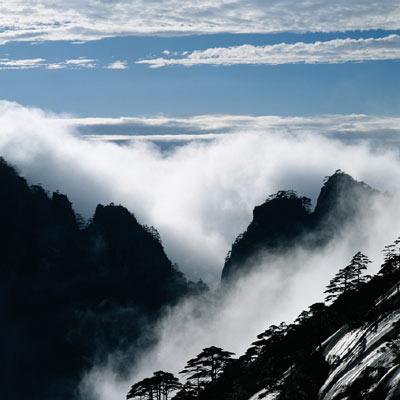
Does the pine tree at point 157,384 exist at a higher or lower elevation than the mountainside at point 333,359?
lower

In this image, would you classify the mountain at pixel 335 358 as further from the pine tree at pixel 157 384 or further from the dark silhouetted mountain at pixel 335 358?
the pine tree at pixel 157 384

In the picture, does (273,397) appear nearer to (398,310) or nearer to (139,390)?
(398,310)

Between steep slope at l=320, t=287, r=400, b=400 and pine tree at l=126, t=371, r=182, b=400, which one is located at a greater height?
steep slope at l=320, t=287, r=400, b=400

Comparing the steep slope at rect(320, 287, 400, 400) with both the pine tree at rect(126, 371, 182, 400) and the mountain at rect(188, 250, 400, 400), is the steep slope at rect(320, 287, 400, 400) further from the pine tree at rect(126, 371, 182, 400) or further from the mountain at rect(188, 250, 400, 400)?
the pine tree at rect(126, 371, 182, 400)

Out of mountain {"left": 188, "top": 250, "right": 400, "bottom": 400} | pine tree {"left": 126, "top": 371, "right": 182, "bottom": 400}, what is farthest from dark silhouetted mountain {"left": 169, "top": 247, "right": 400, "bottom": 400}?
pine tree {"left": 126, "top": 371, "right": 182, "bottom": 400}

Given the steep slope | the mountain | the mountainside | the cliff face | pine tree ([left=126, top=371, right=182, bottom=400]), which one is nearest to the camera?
the steep slope

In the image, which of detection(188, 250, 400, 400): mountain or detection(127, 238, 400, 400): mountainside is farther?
detection(127, 238, 400, 400): mountainside

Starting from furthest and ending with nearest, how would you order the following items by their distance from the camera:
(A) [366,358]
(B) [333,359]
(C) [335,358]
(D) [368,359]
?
(B) [333,359] < (C) [335,358] < (A) [366,358] < (D) [368,359]

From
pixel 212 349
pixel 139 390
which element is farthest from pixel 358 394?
pixel 139 390

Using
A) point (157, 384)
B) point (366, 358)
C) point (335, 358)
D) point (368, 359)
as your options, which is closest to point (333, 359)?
point (335, 358)

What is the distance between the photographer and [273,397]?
365 ft

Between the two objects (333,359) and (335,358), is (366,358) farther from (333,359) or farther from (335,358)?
(333,359)

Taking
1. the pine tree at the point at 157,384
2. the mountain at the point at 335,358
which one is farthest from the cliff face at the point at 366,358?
the pine tree at the point at 157,384

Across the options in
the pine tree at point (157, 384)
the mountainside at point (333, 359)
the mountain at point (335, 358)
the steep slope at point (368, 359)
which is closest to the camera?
the steep slope at point (368, 359)
